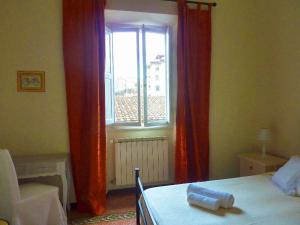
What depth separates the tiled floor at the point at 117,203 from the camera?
2.87 metres

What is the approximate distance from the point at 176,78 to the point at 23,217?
7.60ft

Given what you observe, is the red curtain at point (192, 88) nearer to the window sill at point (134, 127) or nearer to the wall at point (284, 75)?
the window sill at point (134, 127)

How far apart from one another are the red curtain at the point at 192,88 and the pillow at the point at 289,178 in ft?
3.72

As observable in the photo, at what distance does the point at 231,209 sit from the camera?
1745 mm

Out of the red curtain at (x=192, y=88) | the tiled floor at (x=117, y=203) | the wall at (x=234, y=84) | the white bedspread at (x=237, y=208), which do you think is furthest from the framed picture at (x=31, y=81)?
the wall at (x=234, y=84)

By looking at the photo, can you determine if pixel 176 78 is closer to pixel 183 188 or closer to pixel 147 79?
pixel 147 79

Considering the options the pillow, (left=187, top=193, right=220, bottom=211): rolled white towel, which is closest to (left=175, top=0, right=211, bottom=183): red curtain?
the pillow

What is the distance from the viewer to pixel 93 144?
9.42 feet

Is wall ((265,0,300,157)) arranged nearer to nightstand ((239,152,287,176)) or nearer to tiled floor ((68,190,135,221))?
nightstand ((239,152,287,176))

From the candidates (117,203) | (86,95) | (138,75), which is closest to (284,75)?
(138,75)

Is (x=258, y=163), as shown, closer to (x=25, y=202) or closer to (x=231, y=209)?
(x=231, y=209)

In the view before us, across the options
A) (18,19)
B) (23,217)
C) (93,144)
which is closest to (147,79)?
(93,144)

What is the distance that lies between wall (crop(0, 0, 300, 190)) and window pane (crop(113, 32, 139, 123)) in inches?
13.8

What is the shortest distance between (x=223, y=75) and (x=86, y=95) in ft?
6.06
